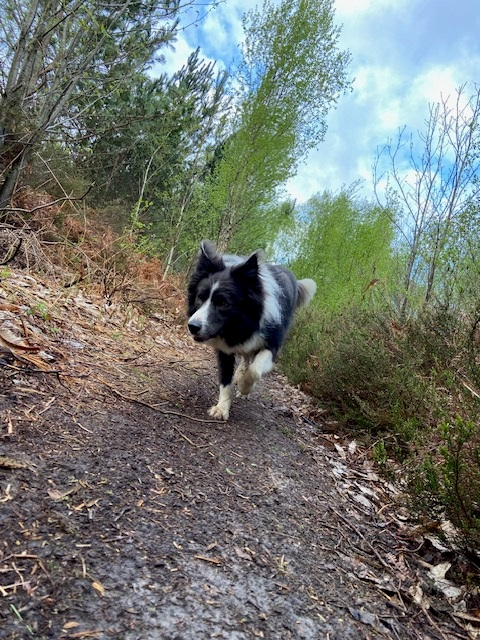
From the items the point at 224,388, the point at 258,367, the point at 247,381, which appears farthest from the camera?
the point at 247,381

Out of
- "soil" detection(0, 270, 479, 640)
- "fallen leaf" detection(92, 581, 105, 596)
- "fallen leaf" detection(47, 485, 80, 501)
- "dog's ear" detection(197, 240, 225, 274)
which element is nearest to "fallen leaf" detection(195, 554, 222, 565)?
"soil" detection(0, 270, 479, 640)

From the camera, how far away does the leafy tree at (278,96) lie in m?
9.58

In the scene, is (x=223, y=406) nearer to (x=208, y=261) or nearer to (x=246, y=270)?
(x=246, y=270)

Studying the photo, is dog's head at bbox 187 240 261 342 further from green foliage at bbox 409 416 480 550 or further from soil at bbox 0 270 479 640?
green foliage at bbox 409 416 480 550

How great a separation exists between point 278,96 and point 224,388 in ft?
29.0

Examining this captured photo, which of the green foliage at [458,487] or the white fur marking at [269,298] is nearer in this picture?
the green foliage at [458,487]

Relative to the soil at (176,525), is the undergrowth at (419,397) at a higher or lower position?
higher

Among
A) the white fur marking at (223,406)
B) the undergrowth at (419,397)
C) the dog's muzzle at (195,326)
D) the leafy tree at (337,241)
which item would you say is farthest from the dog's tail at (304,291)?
the leafy tree at (337,241)

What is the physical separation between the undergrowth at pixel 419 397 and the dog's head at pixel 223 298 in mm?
1099

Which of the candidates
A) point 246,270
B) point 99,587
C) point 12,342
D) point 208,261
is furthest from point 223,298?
point 99,587

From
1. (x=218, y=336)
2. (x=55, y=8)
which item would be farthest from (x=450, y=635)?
(x=55, y=8)

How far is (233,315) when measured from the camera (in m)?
3.42

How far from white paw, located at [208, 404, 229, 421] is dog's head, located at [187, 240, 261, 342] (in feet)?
1.74

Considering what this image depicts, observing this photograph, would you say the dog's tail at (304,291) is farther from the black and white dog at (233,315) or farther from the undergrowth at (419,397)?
the black and white dog at (233,315)
